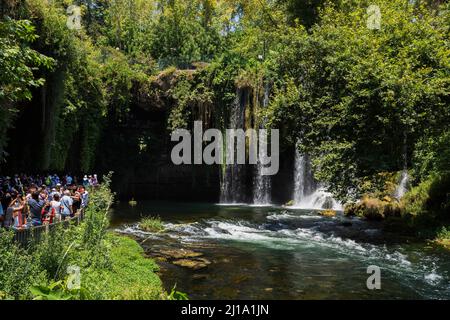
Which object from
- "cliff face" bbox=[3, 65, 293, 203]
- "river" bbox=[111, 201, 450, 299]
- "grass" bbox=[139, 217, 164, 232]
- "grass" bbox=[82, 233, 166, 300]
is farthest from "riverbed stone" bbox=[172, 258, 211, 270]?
"cliff face" bbox=[3, 65, 293, 203]

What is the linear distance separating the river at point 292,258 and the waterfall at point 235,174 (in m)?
12.7

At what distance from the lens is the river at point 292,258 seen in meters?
11.3

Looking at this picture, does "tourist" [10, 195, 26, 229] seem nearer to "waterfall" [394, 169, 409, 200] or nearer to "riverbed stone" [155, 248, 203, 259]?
"riverbed stone" [155, 248, 203, 259]

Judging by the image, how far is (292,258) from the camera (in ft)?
49.3

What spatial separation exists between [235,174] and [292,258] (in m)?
22.0

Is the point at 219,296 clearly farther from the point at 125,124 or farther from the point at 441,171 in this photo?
Answer: the point at 125,124

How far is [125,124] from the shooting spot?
129 feet

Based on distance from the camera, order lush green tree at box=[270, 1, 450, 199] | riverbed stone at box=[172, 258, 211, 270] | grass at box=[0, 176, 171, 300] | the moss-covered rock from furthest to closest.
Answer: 1. the moss-covered rock
2. lush green tree at box=[270, 1, 450, 199]
3. riverbed stone at box=[172, 258, 211, 270]
4. grass at box=[0, 176, 171, 300]

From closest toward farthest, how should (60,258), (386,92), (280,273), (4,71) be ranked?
(4,71)
(60,258)
(280,273)
(386,92)

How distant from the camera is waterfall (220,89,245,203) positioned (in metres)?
36.6

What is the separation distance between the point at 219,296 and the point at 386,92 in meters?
11.4

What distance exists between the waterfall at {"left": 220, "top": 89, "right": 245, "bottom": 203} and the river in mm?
12656
